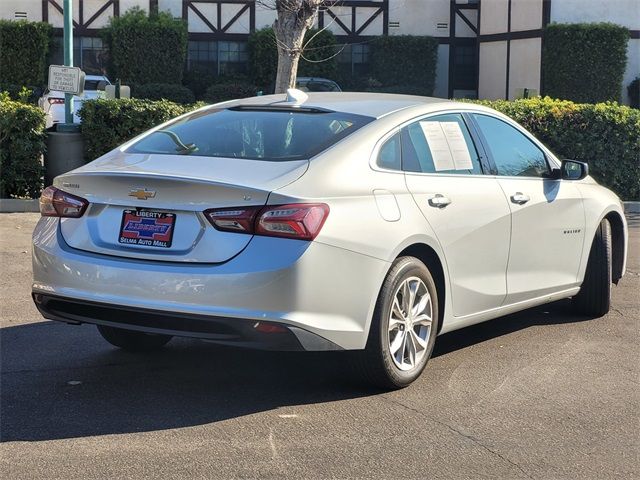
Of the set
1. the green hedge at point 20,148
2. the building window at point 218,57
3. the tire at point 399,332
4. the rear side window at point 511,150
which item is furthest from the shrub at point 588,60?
the tire at point 399,332

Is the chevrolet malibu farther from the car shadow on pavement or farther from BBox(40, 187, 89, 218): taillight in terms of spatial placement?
the car shadow on pavement

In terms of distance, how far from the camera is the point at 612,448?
15.9 ft

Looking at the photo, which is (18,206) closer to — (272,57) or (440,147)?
(440,147)

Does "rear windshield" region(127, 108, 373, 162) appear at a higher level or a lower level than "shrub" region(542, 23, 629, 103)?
lower

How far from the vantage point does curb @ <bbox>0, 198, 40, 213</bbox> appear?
12930mm

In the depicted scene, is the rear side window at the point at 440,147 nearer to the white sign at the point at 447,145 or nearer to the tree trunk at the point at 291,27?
the white sign at the point at 447,145

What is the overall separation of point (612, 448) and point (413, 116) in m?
2.23

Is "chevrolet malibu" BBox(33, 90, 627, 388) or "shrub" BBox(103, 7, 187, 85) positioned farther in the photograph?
"shrub" BBox(103, 7, 187, 85)

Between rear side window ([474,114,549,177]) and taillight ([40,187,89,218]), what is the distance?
2603 millimetres

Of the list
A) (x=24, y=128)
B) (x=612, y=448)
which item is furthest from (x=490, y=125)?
(x=24, y=128)

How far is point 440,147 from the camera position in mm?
6219

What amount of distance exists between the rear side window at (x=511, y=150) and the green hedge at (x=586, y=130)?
7.30 meters

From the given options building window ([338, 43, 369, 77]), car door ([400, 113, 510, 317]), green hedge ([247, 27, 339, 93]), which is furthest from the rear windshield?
building window ([338, 43, 369, 77])

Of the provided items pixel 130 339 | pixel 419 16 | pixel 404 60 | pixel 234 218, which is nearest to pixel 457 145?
pixel 234 218
